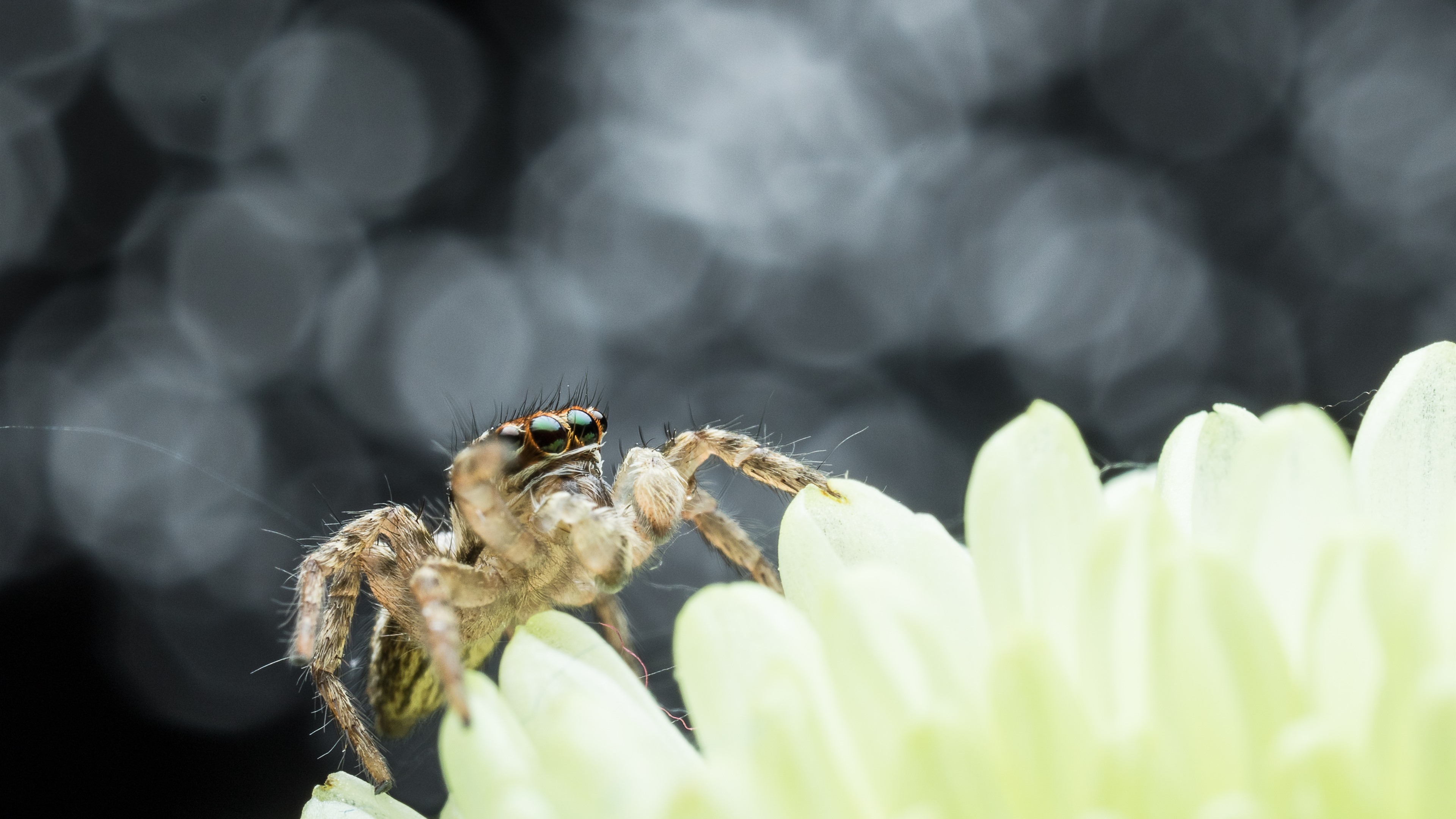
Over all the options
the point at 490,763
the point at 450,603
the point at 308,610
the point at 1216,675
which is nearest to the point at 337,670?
the point at 308,610

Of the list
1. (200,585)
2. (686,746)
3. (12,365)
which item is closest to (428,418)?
(200,585)

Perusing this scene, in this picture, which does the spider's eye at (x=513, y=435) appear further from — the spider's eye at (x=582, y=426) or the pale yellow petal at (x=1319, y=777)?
the pale yellow petal at (x=1319, y=777)

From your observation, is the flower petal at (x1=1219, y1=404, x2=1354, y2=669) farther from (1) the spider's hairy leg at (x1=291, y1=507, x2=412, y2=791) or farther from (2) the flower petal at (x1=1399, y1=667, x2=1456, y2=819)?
(1) the spider's hairy leg at (x1=291, y1=507, x2=412, y2=791)

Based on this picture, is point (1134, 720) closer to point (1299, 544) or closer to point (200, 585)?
point (1299, 544)

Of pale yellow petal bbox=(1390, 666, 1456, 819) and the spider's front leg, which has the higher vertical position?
pale yellow petal bbox=(1390, 666, 1456, 819)

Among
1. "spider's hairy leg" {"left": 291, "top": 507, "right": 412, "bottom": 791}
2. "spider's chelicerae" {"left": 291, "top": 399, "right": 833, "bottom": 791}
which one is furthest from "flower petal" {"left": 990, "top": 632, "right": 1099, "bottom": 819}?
"spider's hairy leg" {"left": 291, "top": 507, "right": 412, "bottom": 791}

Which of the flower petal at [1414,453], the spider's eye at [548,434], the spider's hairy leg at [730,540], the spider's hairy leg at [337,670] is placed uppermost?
the flower petal at [1414,453]

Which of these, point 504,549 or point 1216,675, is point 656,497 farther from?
point 1216,675

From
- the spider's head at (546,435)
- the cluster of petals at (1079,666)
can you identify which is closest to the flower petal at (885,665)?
the cluster of petals at (1079,666)
